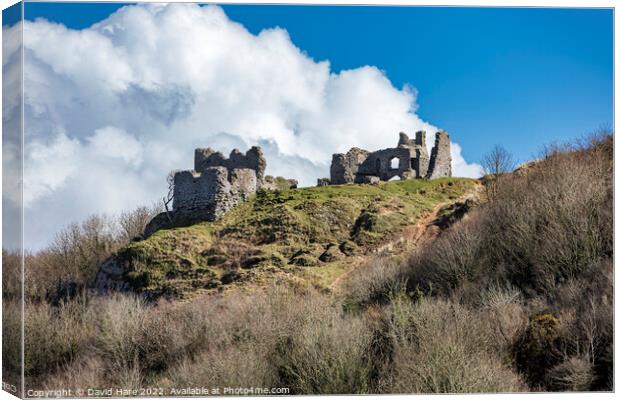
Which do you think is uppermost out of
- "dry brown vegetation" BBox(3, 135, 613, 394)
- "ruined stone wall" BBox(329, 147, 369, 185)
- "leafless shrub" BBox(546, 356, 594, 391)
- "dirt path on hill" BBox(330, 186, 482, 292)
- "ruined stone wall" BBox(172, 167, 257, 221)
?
"ruined stone wall" BBox(329, 147, 369, 185)

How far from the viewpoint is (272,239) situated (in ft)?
102

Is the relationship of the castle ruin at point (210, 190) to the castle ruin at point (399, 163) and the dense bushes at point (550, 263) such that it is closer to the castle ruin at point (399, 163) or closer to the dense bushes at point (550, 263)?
the castle ruin at point (399, 163)

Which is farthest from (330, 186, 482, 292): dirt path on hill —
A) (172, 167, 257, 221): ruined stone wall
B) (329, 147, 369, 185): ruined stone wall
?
(329, 147, 369, 185): ruined stone wall

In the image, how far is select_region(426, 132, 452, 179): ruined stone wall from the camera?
145 feet

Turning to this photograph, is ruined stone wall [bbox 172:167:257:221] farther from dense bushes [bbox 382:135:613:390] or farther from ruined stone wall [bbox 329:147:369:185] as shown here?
dense bushes [bbox 382:135:613:390]

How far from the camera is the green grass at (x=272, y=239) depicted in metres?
28.0

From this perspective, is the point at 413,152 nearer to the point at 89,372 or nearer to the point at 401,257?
the point at 401,257

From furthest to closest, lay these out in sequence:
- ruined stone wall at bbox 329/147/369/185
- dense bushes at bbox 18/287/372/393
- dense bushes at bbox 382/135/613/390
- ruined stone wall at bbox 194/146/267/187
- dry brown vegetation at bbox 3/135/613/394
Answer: ruined stone wall at bbox 329/147/369/185 < ruined stone wall at bbox 194/146/267/187 < dense bushes at bbox 18/287/372/393 < dense bushes at bbox 382/135/613/390 < dry brown vegetation at bbox 3/135/613/394

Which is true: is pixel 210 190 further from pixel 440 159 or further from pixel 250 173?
pixel 440 159

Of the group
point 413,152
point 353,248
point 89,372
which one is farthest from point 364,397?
point 413,152

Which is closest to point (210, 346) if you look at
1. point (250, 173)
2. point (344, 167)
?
point (250, 173)

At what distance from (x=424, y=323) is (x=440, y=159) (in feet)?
99.5

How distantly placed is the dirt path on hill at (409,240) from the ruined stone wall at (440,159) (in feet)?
35.2

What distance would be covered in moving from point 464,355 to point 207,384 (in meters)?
5.40
